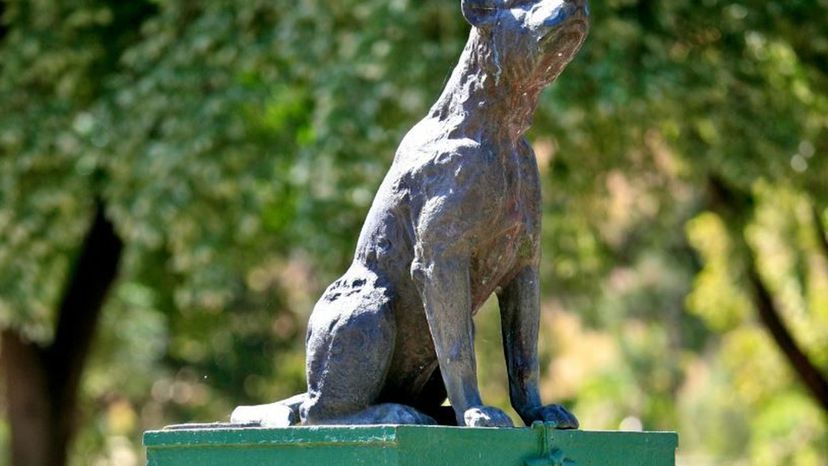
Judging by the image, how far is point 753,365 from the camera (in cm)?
2188

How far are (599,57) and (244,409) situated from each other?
7.78m

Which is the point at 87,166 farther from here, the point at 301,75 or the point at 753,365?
the point at 753,365

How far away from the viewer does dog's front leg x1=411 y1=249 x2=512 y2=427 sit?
5613 mm

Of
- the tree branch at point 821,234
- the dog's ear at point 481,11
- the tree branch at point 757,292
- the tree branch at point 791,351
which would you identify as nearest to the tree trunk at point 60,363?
the tree branch at point 757,292

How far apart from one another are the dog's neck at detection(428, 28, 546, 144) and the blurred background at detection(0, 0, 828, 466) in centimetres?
708

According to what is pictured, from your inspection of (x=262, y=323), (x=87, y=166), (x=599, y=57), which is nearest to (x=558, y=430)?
(x=599, y=57)

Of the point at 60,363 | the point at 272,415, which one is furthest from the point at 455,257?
the point at 60,363

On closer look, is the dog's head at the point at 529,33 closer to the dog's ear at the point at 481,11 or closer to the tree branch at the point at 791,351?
the dog's ear at the point at 481,11

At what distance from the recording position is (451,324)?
5613mm

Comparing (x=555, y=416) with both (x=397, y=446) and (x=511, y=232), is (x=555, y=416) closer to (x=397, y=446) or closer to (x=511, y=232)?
(x=511, y=232)

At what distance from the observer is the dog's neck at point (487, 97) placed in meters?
5.70

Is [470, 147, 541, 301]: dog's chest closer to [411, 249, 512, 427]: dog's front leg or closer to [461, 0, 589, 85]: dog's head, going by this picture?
[411, 249, 512, 427]: dog's front leg

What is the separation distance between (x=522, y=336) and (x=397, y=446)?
1109 mm

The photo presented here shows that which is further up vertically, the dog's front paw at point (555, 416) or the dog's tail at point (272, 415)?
the dog's tail at point (272, 415)
